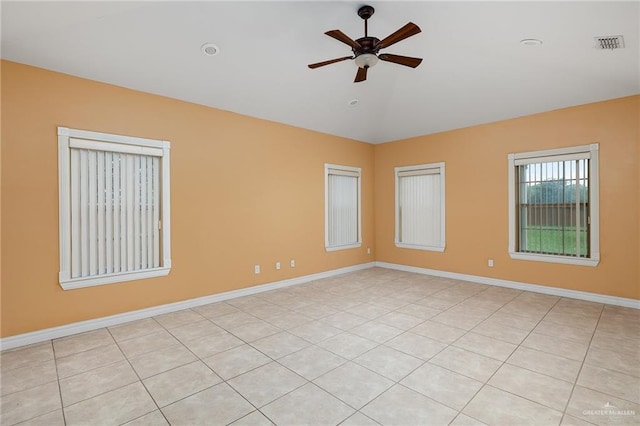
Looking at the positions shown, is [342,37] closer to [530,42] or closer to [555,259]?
[530,42]

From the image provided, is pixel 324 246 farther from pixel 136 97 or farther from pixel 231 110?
pixel 136 97

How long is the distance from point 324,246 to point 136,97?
3.96m

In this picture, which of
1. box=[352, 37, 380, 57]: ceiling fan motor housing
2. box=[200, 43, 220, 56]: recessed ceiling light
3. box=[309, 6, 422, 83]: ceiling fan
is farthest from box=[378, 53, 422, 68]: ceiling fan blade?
box=[200, 43, 220, 56]: recessed ceiling light

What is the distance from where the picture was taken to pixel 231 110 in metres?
4.74

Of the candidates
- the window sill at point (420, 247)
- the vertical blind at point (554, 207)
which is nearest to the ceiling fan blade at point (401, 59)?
the vertical blind at point (554, 207)

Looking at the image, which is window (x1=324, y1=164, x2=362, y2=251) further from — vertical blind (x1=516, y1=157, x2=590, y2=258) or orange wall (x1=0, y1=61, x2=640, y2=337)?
vertical blind (x1=516, y1=157, x2=590, y2=258)

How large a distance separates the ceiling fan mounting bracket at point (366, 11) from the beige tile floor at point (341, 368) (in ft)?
11.2

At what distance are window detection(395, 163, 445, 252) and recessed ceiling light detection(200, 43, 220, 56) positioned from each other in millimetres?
4465

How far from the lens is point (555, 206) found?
489 cm

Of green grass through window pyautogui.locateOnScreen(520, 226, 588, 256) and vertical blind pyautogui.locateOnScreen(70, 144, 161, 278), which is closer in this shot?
vertical blind pyautogui.locateOnScreen(70, 144, 161, 278)

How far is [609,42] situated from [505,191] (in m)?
2.50

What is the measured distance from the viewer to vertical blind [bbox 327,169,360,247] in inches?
250

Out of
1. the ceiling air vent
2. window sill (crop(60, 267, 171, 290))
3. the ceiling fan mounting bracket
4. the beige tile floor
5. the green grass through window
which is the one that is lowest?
the beige tile floor

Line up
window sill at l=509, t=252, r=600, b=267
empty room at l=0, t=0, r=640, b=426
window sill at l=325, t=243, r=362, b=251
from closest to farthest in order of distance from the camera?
empty room at l=0, t=0, r=640, b=426
window sill at l=509, t=252, r=600, b=267
window sill at l=325, t=243, r=362, b=251
